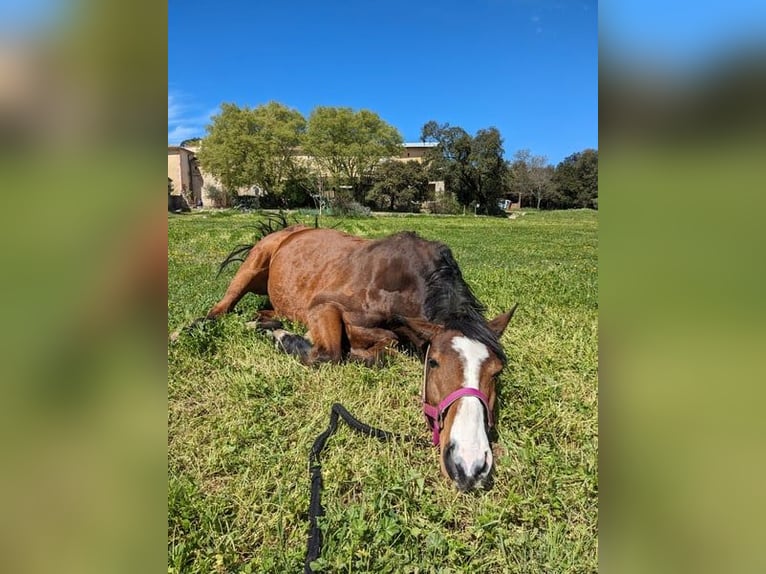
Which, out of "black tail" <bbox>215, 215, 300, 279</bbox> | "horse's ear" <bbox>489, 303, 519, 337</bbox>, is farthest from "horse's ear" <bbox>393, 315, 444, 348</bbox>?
"black tail" <bbox>215, 215, 300, 279</bbox>

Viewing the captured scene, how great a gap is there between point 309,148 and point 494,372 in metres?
55.5

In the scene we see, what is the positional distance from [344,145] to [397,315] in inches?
2145

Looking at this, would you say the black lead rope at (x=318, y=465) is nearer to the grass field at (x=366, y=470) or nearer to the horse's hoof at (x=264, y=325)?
the grass field at (x=366, y=470)

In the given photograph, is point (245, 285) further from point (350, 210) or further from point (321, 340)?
point (350, 210)

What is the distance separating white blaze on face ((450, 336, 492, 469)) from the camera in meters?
2.35

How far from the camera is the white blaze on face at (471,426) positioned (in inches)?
92.4

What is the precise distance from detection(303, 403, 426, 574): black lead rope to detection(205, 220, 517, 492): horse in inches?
15.6

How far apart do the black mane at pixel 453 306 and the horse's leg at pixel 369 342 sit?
2.28 ft

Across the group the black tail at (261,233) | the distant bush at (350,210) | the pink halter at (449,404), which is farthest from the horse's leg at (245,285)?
the distant bush at (350,210)

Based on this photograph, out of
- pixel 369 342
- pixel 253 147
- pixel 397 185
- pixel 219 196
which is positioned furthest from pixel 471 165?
pixel 369 342

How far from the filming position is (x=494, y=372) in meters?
2.77

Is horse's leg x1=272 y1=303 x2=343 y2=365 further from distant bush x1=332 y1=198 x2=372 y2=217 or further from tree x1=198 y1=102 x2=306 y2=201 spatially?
tree x1=198 y1=102 x2=306 y2=201
